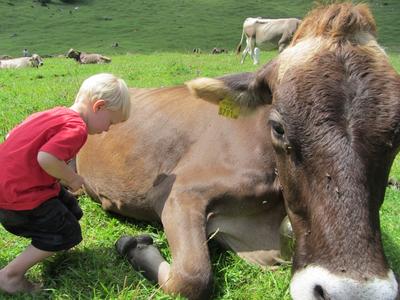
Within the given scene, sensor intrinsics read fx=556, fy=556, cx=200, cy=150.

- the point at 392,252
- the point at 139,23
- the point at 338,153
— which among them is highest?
the point at 338,153

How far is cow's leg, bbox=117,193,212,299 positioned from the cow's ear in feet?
2.72

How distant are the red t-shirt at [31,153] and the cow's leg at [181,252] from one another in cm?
90

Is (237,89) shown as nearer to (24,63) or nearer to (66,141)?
(66,141)

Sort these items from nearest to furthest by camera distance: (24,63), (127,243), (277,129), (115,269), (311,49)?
1. (277,129)
2. (311,49)
3. (115,269)
4. (127,243)
5. (24,63)

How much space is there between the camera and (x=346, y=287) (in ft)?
8.84

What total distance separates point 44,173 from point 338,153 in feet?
6.69

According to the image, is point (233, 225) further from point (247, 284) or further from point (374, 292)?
point (374, 292)

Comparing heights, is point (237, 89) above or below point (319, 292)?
above

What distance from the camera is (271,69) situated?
393cm

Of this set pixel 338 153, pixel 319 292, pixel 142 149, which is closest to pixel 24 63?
pixel 142 149

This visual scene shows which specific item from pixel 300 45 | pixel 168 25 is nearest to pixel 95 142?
pixel 300 45

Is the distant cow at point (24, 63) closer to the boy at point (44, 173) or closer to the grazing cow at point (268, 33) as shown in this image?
the grazing cow at point (268, 33)

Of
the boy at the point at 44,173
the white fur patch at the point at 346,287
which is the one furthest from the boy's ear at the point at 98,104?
the white fur patch at the point at 346,287

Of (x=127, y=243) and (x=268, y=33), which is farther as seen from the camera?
(x=268, y=33)
